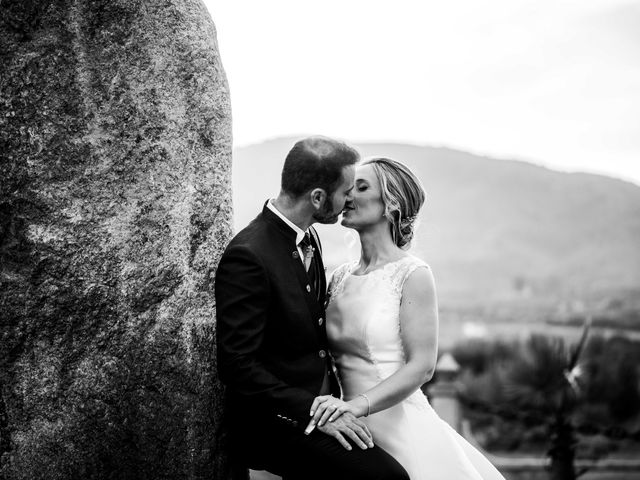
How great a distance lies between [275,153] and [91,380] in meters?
133

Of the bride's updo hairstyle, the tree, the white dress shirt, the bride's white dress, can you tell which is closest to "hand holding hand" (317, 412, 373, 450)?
the bride's white dress

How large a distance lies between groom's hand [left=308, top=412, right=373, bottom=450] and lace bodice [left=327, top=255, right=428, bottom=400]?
0.55m

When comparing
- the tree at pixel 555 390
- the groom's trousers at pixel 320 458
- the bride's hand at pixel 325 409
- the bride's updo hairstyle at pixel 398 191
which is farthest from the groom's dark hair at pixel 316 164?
the tree at pixel 555 390

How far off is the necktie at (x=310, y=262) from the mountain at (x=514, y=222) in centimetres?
7884

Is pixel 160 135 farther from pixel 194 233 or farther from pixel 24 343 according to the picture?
pixel 24 343

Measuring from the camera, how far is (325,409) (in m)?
3.29

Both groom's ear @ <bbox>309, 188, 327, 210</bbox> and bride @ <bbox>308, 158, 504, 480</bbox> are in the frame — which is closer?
groom's ear @ <bbox>309, 188, 327, 210</bbox>

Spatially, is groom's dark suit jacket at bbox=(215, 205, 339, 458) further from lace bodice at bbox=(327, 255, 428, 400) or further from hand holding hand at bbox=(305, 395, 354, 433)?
lace bodice at bbox=(327, 255, 428, 400)

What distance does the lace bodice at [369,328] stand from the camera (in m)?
3.91

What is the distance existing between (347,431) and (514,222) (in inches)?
5424

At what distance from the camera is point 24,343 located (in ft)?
11.1

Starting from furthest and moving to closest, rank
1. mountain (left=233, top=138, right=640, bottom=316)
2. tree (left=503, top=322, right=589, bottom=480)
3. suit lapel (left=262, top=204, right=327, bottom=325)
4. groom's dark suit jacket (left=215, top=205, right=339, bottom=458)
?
mountain (left=233, top=138, right=640, bottom=316) < tree (left=503, top=322, right=589, bottom=480) < suit lapel (left=262, top=204, right=327, bottom=325) < groom's dark suit jacket (left=215, top=205, right=339, bottom=458)

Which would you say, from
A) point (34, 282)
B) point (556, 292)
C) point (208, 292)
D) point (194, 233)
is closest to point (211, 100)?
point (194, 233)

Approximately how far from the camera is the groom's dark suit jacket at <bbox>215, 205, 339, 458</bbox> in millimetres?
3217
